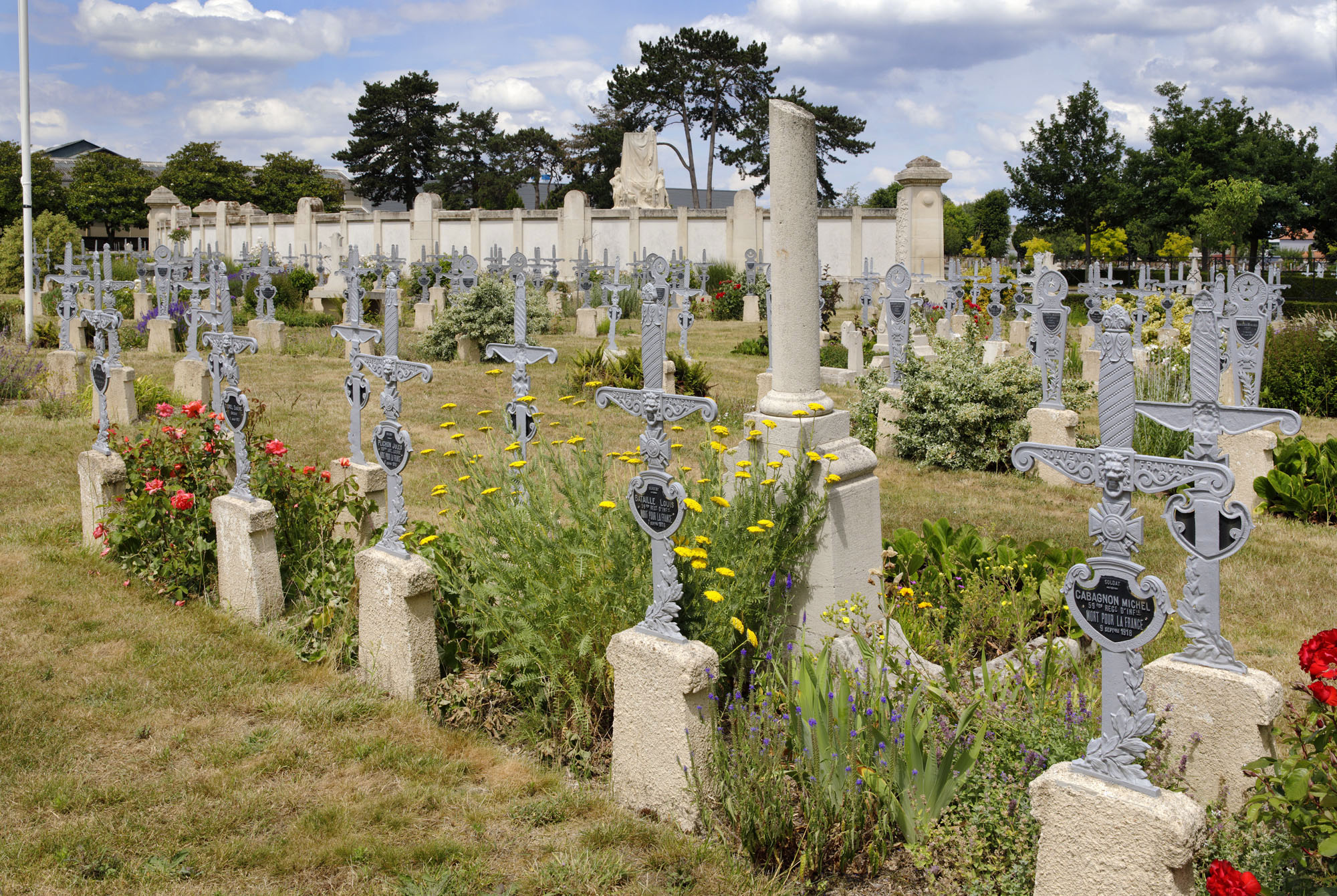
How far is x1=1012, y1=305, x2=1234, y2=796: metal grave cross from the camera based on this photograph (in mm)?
2727

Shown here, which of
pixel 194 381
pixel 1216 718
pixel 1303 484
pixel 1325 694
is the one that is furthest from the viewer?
pixel 194 381

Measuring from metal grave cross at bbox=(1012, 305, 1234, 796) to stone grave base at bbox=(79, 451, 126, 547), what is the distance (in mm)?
5554

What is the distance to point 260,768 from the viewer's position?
3906 millimetres

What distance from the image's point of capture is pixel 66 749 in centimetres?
402

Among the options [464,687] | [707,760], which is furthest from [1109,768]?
[464,687]

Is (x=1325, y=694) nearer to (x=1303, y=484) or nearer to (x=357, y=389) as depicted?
(x=357, y=389)

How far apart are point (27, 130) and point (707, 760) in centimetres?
1586

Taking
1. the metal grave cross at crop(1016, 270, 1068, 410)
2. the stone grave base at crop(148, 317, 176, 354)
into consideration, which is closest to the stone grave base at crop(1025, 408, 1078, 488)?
the metal grave cross at crop(1016, 270, 1068, 410)

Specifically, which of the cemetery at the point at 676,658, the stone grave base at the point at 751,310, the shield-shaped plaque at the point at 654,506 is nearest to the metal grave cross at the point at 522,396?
the cemetery at the point at 676,658

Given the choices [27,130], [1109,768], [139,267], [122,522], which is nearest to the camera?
[1109,768]

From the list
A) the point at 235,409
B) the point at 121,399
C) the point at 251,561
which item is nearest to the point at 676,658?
the point at 251,561

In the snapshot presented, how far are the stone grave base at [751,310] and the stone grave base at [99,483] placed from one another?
67.9ft

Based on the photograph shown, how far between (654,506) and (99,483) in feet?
14.0

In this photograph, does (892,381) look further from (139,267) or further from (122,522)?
(139,267)
